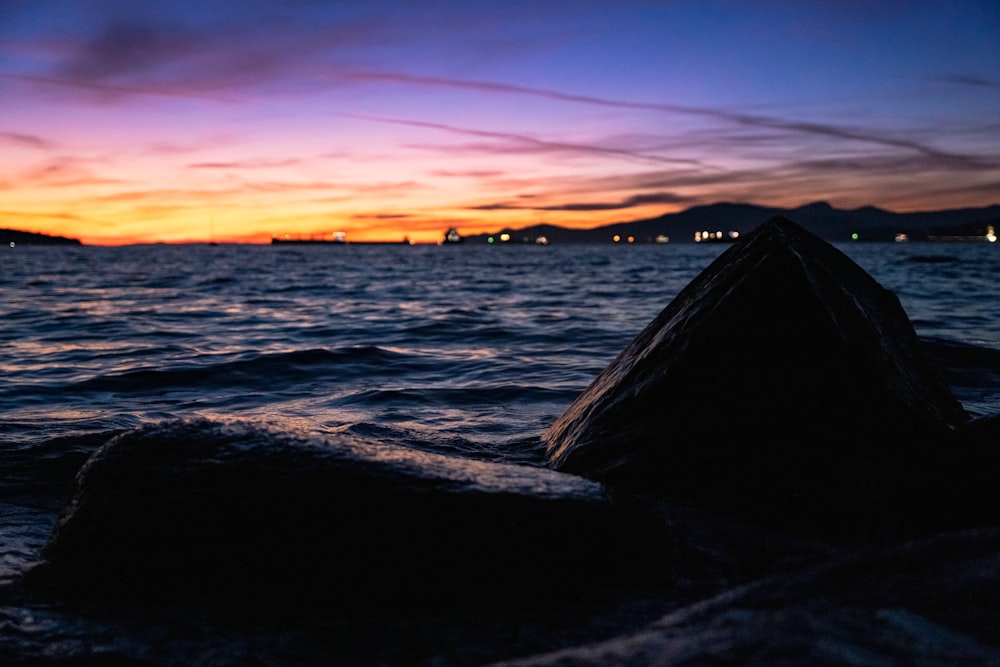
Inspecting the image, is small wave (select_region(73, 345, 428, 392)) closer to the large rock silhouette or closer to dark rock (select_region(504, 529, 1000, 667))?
the large rock silhouette

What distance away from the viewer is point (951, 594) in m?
1.62

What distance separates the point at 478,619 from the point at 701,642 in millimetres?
946

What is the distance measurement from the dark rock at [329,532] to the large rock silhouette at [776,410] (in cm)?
59

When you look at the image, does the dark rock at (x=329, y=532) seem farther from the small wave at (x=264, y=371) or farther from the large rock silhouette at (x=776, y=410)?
the small wave at (x=264, y=371)

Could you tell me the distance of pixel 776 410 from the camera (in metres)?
3.06

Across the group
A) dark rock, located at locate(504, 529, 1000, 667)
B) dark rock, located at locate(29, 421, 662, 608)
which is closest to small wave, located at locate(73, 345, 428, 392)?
dark rock, located at locate(29, 421, 662, 608)

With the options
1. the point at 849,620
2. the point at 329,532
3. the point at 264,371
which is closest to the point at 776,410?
the point at 849,620

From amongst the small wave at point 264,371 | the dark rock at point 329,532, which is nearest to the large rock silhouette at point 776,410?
the dark rock at point 329,532

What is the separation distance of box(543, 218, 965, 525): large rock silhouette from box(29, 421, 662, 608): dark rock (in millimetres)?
592

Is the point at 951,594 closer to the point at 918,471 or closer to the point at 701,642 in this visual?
the point at 701,642

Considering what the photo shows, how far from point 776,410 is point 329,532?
1.90m

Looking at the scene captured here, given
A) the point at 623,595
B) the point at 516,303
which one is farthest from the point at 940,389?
the point at 516,303

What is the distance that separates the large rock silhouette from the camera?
9.41 ft

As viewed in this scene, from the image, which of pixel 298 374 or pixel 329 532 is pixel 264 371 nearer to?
pixel 298 374
